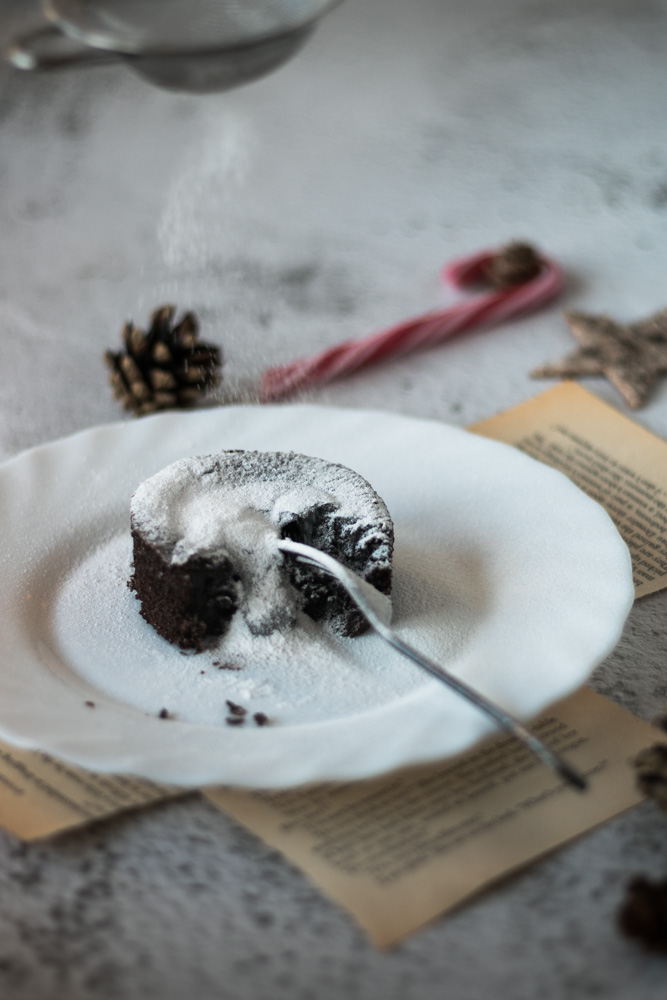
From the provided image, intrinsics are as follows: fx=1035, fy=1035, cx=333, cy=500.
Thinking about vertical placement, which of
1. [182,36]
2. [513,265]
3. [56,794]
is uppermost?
[182,36]

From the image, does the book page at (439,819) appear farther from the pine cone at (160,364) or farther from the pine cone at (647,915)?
the pine cone at (160,364)

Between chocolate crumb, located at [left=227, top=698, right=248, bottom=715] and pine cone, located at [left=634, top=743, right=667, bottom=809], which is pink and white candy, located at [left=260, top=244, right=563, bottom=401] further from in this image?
Result: pine cone, located at [left=634, top=743, right=667, bottom=809]

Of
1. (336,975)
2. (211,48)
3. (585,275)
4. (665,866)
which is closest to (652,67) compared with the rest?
→ (585,275)

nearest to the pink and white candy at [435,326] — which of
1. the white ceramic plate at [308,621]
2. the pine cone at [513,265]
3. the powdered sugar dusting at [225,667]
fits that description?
the pine cone at [513,265]

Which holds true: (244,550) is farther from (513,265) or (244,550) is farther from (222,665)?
(513,265)

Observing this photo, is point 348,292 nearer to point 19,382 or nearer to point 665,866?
point 19,382

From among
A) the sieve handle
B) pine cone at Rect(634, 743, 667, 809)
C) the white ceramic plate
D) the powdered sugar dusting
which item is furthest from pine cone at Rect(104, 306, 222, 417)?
pine cone at Rect(634, 743, 667, 809)

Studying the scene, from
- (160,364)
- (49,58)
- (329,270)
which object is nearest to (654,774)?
(160,364)
